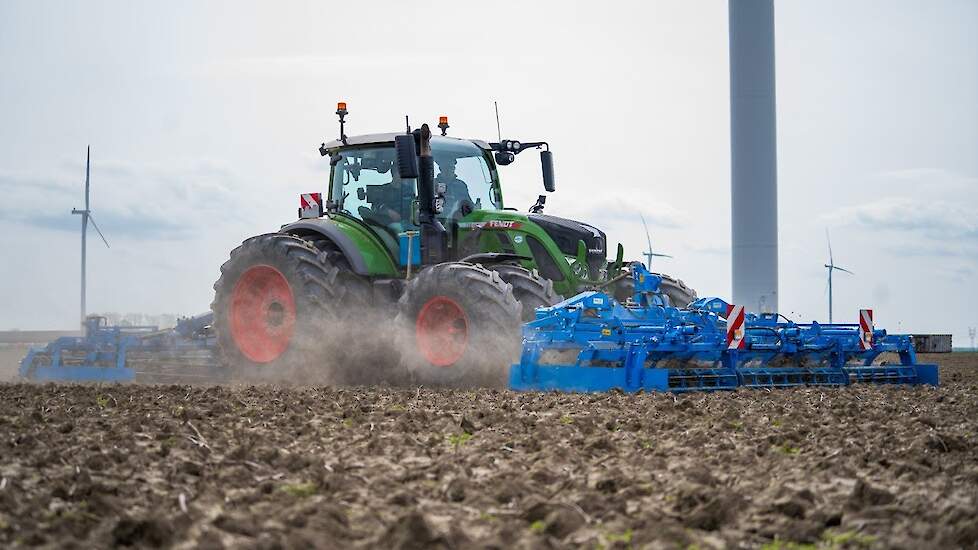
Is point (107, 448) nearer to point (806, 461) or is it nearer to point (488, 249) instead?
point (806, 461)

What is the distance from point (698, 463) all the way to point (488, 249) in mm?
7831

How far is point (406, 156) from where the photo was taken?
1398 cm

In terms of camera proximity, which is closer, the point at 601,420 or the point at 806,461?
the point at 806,461

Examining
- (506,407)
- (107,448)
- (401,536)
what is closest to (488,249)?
(506,407)

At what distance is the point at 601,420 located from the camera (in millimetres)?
9547

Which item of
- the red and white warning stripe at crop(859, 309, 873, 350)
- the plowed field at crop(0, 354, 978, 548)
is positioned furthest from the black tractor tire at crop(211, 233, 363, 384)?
the red and white warning stripe at crop(859, 309, 873, 350)

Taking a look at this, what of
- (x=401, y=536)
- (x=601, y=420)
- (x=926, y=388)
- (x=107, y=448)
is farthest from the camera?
(x=926, y=388)

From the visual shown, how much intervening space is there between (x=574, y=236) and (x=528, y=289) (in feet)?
5.97

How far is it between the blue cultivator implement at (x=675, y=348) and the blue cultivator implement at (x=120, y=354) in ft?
22.3

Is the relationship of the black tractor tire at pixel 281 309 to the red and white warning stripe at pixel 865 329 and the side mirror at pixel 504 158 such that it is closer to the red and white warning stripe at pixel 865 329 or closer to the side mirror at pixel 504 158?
the side mirror at pixel 504 158

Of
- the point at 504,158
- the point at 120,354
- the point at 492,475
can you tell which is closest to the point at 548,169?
the point at 504,158

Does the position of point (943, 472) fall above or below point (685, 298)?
below

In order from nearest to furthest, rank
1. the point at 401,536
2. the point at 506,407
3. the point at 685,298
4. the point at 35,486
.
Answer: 1. the point at 401,536
2. the point at 35,486
3. the point at 506,407
4. the point at 685,298

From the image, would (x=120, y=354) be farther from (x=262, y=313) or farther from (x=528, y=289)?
(x=528, y=289)
